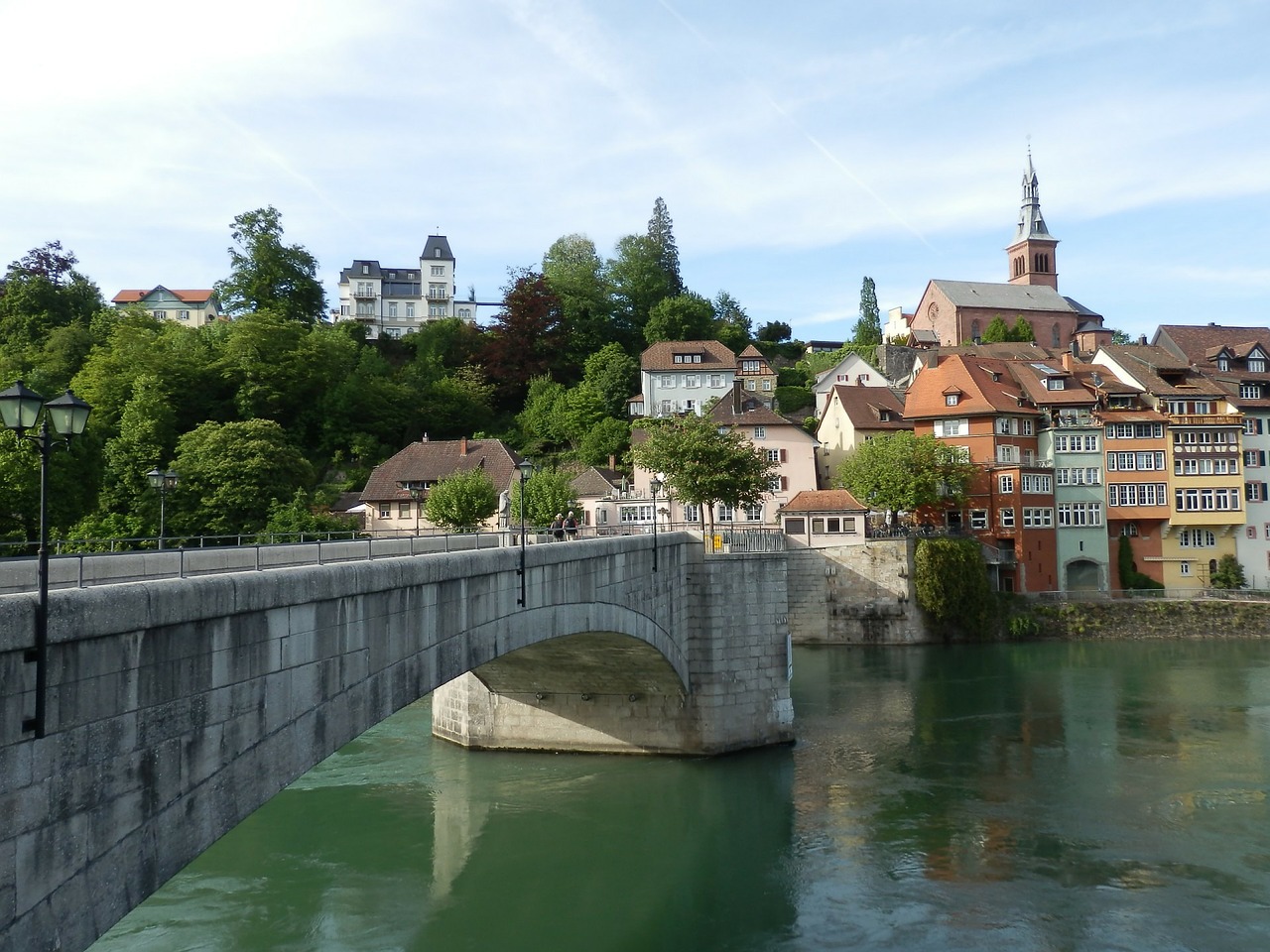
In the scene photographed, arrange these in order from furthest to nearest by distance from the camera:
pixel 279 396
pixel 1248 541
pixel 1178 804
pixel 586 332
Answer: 1. pixel 586 332
2. pixel 279 396
3. pixel 1248 541
4. pixel 1178 804

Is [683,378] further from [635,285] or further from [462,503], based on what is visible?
[462,503]

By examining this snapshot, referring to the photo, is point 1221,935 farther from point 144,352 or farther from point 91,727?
point 144,352

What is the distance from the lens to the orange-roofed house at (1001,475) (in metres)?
55.0

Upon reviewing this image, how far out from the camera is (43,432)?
754 centimetres

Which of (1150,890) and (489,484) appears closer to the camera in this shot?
(1150,890)

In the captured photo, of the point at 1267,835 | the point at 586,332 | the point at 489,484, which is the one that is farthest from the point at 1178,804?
the point at 586,332

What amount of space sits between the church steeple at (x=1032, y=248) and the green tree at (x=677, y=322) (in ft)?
144

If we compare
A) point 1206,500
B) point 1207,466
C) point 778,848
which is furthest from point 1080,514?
point 778,848

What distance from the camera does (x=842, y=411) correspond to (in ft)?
212

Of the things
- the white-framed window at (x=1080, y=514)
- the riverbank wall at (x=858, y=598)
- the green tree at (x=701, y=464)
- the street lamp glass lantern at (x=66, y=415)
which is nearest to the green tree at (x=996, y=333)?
the white-framed window at (x=1080, y=514)

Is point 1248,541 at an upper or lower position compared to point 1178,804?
upper

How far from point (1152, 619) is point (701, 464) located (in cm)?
2586

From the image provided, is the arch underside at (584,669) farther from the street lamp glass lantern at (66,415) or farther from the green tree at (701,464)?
the street lamp glass lantern at (66,415)

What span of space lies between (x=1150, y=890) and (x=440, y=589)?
14360 millimetres
